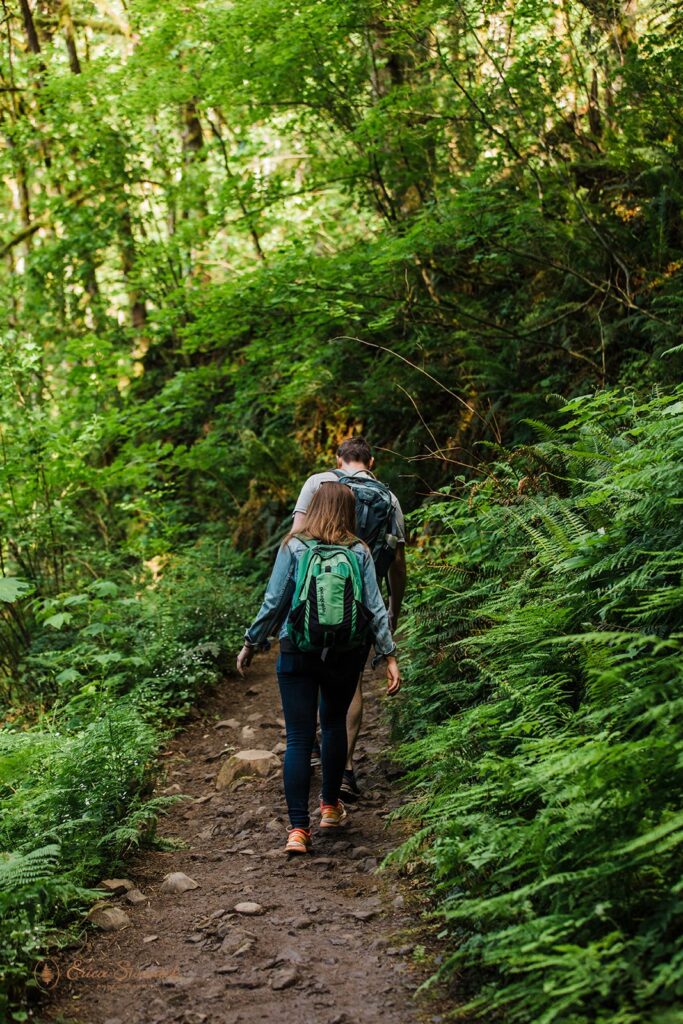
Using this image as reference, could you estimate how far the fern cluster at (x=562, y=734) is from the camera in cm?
266

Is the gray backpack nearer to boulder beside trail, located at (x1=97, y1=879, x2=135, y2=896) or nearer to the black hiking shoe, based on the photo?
the black hiking shoe

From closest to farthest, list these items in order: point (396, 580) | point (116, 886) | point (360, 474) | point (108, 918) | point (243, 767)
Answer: point (108, 918), point (116, 886), point (360, 474), point (396, 580), point (243, 767)

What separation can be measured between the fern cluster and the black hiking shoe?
0.52 m

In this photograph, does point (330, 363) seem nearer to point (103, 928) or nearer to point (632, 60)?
point (632, 60)

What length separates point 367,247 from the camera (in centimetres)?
1057

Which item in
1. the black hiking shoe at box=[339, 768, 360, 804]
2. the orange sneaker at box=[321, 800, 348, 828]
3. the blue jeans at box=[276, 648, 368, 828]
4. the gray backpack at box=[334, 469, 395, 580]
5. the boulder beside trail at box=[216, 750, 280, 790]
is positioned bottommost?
the boulder beside trail at box=[216, 750, 280, 790]

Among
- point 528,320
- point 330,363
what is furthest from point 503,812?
point 330,363

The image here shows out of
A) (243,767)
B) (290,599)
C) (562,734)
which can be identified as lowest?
(243,767)

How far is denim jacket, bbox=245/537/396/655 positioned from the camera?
499 cm

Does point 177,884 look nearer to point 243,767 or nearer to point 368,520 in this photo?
point 243,767

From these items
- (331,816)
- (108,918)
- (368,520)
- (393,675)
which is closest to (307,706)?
(393,675)

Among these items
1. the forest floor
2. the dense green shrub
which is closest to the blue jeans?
the forest floor

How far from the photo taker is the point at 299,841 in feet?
16.5

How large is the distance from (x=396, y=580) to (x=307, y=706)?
1.27m
